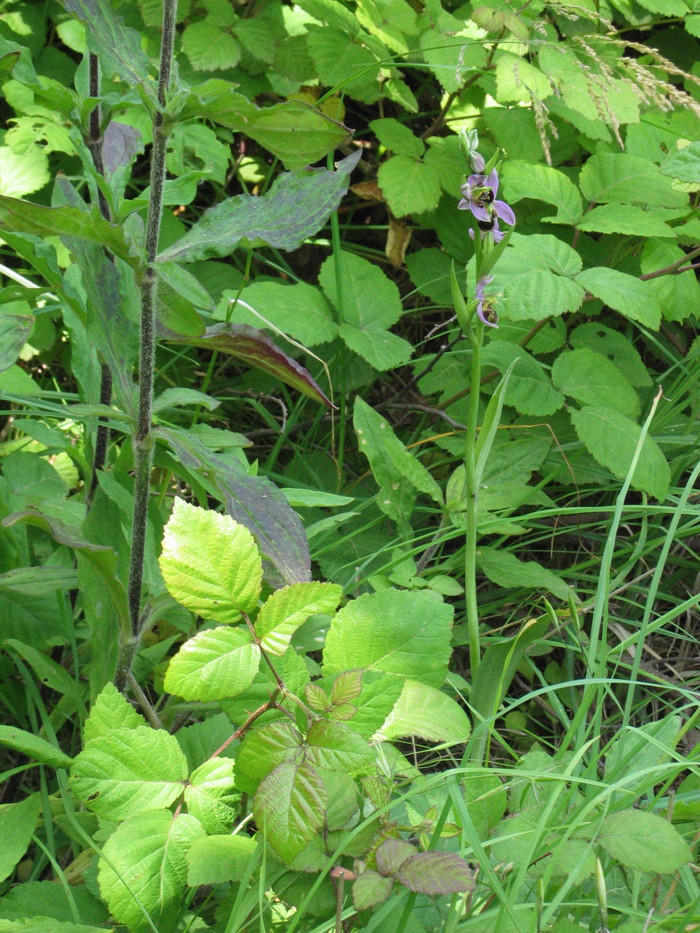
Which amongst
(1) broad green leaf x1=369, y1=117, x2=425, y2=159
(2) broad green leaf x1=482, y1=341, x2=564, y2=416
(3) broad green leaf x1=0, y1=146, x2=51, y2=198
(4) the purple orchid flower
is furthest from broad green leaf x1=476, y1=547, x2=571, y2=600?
(3) broad green leaf x1=0, y1=146, x2=51, y2=198

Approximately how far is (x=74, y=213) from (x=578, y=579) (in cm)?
126

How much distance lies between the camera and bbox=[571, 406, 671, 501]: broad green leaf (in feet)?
5.22

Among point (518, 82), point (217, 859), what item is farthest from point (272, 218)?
point (518, 82)

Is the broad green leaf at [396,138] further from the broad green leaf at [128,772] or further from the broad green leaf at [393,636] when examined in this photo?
the broad green leaf at [128,772]

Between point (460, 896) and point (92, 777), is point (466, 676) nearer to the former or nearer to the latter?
point (460, 896)

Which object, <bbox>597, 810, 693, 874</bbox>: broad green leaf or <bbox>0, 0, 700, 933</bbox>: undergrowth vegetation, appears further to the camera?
<bbox>0, 0, 700, 933</bbox>: undergrowth vegetation

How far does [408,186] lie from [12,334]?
3.84 ft

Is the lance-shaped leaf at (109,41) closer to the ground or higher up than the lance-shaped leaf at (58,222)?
higher up

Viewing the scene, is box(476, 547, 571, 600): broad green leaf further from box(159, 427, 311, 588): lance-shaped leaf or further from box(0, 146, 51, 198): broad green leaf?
box(0, 146, 51, 198): broad green leaf

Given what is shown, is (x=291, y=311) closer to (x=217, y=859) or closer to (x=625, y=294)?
(x=625, y=294)

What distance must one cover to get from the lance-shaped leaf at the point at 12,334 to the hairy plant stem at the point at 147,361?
159mm

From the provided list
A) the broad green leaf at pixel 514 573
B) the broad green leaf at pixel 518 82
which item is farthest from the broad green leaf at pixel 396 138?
the broad green leaf at pixel 514 573

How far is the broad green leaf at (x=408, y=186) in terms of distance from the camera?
6.45 feet

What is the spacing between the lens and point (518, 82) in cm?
184
